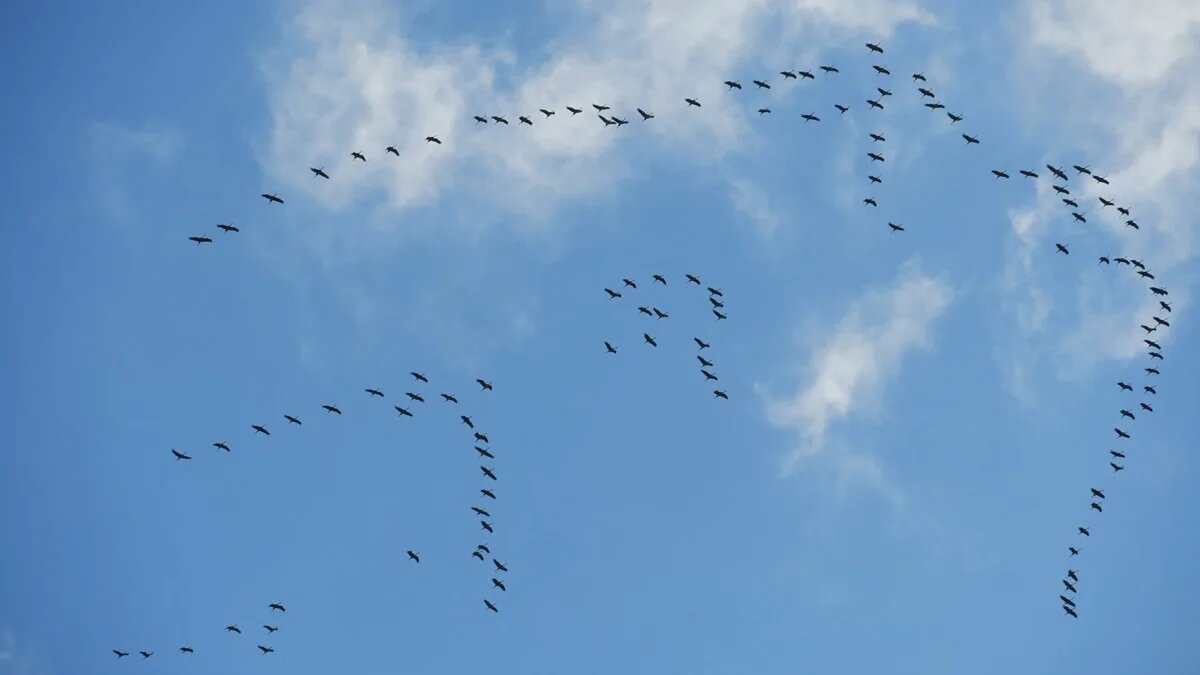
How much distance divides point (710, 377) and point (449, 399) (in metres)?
22.4

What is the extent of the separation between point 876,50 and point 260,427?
59.9 meters

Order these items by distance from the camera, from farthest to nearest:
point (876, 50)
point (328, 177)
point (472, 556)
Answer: point (472, 556)
point (876, 50)
point (328, 177)

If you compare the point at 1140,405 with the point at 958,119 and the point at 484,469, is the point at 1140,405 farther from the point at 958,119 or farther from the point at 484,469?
the point at 484,469

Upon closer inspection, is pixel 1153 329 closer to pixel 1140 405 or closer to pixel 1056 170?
pixel 1140 405

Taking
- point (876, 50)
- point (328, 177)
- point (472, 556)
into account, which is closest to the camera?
point (328, 177)

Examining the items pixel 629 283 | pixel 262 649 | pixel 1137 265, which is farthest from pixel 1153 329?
pixel 262 649

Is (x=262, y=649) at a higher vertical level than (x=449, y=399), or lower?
lower

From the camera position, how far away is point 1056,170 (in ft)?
462

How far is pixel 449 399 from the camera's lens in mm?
140875

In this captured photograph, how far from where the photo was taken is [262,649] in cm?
15425

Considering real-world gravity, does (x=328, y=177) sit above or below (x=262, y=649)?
above

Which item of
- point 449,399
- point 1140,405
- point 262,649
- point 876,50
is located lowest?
point 262,649

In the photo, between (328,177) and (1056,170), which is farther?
(1056,170)

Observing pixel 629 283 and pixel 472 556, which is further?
pixel 472 556
